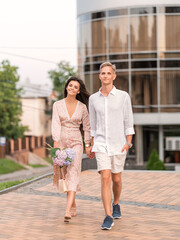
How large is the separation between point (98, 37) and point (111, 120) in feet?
81.7

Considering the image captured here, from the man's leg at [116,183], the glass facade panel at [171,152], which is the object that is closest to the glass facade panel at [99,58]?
the glass facade panel at [171,152]

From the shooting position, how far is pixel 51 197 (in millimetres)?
10227

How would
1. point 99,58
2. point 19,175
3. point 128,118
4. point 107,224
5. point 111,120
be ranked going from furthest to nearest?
1. point 19,175
2. point 99,58
3. point 128,118
4. point 111,120
5. point 107,224

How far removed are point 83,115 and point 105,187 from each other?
1.20m

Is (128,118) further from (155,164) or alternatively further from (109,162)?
(155,164)

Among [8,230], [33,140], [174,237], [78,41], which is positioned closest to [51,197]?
[8,230]

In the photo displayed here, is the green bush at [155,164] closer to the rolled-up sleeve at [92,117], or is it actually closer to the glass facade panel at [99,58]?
the glass facade panel at [99,58]

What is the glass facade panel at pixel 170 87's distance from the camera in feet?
101

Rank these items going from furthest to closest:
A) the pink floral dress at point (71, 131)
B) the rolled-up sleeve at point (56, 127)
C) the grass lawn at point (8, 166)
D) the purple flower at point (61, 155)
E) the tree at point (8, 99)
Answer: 1. the tree at point (8, 99)
2. the grass lawn at point (8, 166)
3. the pink floral dress at point (71, 131)
4. the rolled-up sleeve at point (56, 127)
5. the purple flower at point (61, 155)

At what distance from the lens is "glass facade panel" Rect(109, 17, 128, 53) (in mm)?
31125

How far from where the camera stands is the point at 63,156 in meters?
7.50

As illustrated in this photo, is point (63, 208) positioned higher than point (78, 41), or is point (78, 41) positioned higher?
point (78, 41)

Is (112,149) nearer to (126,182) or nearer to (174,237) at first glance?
(174,237)

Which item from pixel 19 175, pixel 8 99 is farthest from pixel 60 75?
pixel 19 175
